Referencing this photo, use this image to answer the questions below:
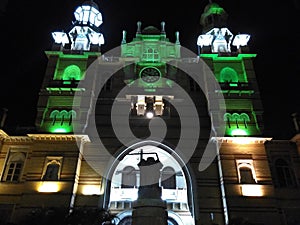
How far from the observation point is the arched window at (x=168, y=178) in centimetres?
2498

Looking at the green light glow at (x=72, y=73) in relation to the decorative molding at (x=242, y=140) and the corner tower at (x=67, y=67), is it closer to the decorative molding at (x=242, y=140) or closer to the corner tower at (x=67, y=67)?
the corner tower at (x=67, y=67)

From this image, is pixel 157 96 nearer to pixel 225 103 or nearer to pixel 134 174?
pixel 225 103

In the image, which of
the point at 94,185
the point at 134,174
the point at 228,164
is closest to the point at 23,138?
the point at 94,185

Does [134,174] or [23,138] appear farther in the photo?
[134,174]

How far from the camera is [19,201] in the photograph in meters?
19.2

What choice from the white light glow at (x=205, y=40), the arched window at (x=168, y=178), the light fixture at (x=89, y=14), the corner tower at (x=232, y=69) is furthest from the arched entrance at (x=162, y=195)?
the light fixture at (x=89, y=14)

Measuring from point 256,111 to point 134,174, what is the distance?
11.8 meters

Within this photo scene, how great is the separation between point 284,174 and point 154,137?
393 inches

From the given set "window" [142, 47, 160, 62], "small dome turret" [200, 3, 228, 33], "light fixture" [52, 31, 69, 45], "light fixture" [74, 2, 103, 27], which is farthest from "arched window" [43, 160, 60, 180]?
"small dome turret" [200, 3, 228, 33]

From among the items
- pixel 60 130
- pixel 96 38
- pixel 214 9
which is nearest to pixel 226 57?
pixel 214 9


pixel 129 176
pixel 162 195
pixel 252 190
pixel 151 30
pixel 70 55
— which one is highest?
pixel 151 30

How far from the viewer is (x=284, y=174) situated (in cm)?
2070

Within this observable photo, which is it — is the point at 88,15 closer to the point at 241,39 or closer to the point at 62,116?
the point at 62,116

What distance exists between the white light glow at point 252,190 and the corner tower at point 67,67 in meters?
13.0
